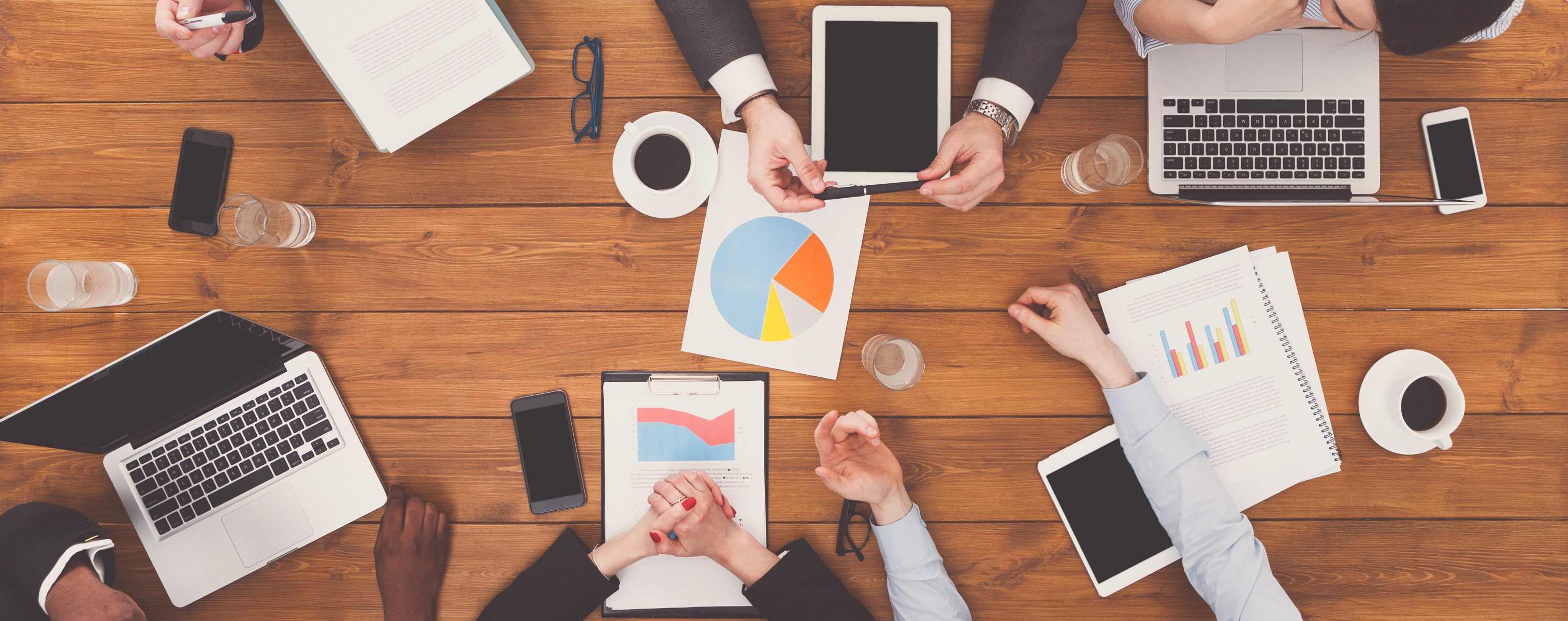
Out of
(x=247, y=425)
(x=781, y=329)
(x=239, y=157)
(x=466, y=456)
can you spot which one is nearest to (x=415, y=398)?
(x=466, y=456)

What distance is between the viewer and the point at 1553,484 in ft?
4.61

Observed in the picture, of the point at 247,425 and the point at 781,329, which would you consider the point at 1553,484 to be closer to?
the point at 781,329

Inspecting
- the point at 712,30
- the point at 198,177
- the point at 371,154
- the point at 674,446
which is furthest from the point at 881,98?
the point at 198,177

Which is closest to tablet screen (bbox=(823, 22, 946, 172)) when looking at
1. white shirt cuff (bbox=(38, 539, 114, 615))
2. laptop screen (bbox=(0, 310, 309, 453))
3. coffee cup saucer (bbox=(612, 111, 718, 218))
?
coffee cup saucer (bbox=(612, 111, 718, 218))

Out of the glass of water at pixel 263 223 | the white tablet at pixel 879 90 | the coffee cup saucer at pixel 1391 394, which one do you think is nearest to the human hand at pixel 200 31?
the glass of water at pixel 263 223

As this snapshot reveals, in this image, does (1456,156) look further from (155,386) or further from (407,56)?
(155,386)

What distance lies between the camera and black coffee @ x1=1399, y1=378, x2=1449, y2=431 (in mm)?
1366

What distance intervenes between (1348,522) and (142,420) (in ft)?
7.62

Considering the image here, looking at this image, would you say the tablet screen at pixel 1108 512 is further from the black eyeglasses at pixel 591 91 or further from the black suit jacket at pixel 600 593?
the black eyeglasses at pixel 591 91

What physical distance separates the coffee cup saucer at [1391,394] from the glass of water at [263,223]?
82.1 inches

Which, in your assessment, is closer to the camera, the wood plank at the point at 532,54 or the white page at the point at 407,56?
the white page at the point at 407,56

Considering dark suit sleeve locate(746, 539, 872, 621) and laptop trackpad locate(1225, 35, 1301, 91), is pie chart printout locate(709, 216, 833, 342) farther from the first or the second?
laptop trackpad locate(1225, 35, 1301, 91)

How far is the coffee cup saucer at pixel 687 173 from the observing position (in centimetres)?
129

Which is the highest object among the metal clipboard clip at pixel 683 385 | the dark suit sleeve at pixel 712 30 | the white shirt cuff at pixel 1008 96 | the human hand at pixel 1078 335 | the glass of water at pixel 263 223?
the dark suit sleeve at pixel 712 30
